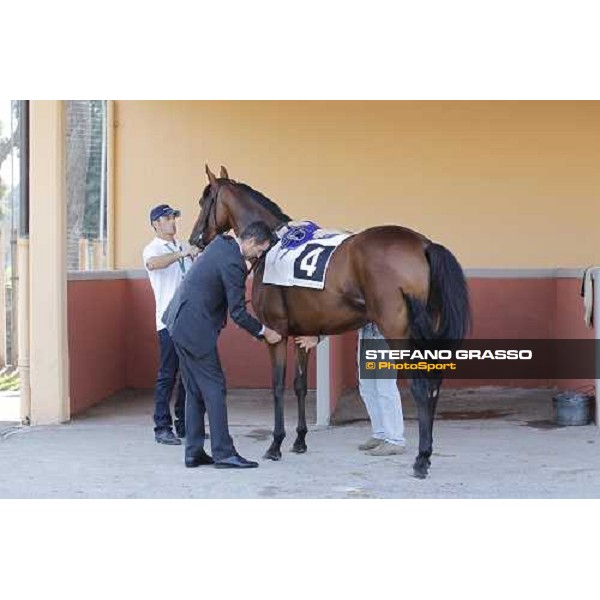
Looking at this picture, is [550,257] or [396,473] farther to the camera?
[550,257]

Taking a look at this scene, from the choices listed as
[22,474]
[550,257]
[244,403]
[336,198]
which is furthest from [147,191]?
[22,474]

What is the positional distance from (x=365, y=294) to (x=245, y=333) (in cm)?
363

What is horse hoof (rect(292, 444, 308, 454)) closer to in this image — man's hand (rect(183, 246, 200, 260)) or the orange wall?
man's hand (rect(183, 246, 200, 260))

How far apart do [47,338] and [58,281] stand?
434mm

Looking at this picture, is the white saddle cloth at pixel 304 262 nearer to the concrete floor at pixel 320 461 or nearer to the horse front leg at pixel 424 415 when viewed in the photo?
the horse front leg at pixel 424 415

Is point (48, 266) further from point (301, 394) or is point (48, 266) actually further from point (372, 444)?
point (372, 444)

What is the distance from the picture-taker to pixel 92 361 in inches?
342

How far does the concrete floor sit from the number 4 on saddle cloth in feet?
3.75

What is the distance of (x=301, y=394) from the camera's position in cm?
676

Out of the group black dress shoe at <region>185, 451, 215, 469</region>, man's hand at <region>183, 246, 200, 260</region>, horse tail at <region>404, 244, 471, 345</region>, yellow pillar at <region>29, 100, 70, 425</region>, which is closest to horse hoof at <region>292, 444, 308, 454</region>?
black dress shoe at <region>185, 451, 215, 469</region>

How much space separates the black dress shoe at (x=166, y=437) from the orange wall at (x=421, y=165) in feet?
11.9

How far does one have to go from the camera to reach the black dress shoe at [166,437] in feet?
22.8

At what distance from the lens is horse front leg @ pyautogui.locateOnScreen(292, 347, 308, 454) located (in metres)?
6.66

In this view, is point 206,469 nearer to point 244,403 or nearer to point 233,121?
point 244,403
